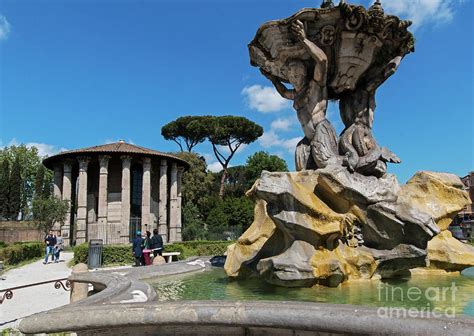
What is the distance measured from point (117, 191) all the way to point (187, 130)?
1603 cm

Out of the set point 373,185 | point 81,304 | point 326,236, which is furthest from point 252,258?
point 81,304

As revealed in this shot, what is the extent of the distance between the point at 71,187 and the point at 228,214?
15.0 meters

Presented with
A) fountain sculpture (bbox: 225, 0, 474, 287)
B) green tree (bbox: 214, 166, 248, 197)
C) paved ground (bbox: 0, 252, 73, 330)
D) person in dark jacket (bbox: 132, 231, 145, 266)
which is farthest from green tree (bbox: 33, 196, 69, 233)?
fountain sculpture (bbox: 225, 0, 474, 287)

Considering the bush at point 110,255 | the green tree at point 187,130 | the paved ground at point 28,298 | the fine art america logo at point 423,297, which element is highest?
the green tree at point 187,130

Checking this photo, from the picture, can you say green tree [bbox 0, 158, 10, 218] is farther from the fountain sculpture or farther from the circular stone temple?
the fountain sculpture

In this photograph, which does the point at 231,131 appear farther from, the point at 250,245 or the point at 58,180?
the point at 250,245

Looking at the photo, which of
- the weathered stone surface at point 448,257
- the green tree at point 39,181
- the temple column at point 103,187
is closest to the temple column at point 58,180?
the temple column at point 103,187

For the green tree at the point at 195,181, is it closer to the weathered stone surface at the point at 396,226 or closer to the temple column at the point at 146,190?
the temple column at the point at 146,190

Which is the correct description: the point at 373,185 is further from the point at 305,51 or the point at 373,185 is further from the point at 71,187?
the point at 71,187

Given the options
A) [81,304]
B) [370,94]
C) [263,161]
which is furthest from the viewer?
[263,161]

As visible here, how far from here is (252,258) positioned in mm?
5445

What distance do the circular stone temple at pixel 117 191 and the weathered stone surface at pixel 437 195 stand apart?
2989 centimetres

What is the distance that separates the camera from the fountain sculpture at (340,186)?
15.5 feet

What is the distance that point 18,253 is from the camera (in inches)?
846
